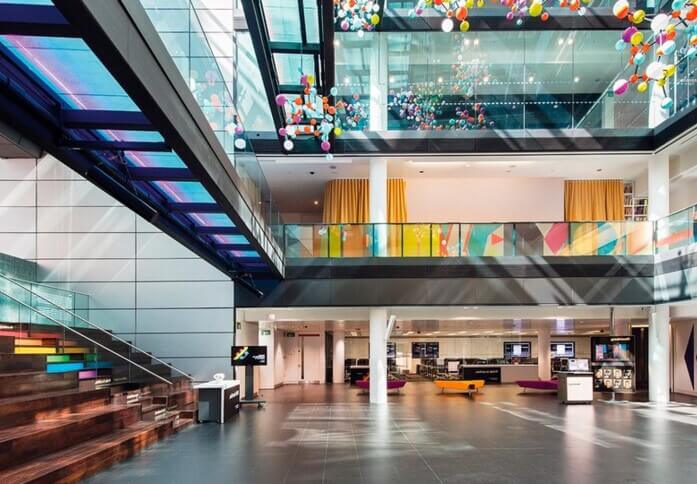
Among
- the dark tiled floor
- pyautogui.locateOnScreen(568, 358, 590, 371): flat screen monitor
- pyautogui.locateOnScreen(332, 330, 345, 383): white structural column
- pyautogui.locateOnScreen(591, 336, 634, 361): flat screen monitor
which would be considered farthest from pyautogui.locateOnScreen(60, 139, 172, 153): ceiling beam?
pyautogui.locateOnScreen(332, 330, 345, 383): white structural column

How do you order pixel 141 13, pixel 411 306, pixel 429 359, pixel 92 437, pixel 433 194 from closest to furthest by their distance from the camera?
pixel 141 13 → pixel 92 437 → pixel 411 306 → pixel 433 194 → pixel 429 359

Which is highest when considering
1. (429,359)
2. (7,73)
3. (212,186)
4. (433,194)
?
(433,194)

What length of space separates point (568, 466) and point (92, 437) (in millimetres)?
6966

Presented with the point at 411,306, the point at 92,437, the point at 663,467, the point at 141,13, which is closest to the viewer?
the point at 141,13

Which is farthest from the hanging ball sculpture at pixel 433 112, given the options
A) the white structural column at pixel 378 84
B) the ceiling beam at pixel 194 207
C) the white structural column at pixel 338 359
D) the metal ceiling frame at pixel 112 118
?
the white structural column at pixel 338 359

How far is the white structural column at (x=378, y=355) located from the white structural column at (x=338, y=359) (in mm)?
10042

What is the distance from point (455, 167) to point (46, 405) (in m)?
13.6

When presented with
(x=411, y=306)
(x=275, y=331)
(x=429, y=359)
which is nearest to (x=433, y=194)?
(x=411, y=306)

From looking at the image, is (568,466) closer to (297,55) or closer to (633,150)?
(297,55)

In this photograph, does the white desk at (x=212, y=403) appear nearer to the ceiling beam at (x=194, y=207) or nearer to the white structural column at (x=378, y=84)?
the ceiling beam at (x=194, y=207)

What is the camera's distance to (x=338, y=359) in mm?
26469

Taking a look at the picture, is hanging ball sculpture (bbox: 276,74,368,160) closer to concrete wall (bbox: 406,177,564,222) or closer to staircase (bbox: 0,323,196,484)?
staircase (bbox: 0,323,196,484)

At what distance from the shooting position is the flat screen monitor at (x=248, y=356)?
1499cm

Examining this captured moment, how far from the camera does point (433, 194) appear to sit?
66.4ft
